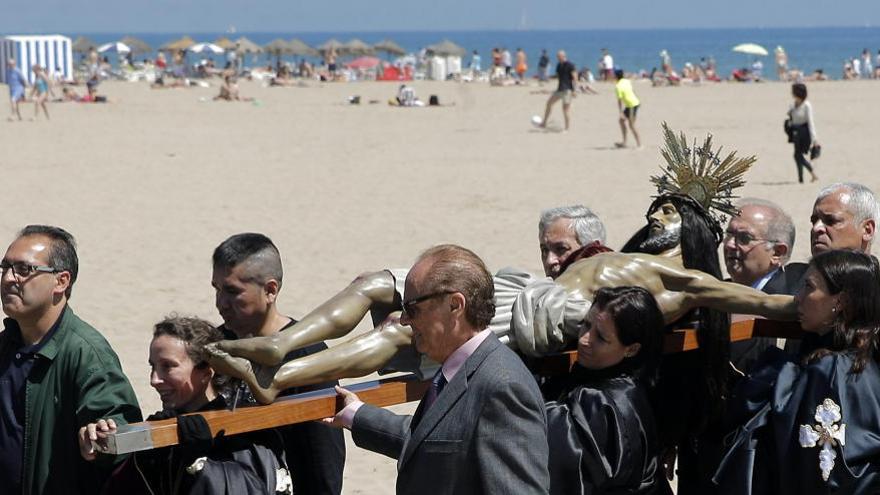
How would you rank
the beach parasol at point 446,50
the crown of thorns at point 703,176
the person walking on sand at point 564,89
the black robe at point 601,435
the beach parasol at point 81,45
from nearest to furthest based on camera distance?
the black robe at point 601,435, the crown of thorns at point 703,176, the person walking on sand at point 564,89, the beach parasol at point 446,50, the beach parasol at point 81,45

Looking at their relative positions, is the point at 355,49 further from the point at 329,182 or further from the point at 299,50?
the point at 329,182

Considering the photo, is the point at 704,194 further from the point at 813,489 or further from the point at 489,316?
the point at 489,316

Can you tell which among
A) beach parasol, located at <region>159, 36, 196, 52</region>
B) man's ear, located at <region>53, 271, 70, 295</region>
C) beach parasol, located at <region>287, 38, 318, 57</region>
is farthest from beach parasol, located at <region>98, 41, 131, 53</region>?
man's ear, located at <region>53, 271, 70, 295</region>

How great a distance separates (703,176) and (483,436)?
1.81 metres

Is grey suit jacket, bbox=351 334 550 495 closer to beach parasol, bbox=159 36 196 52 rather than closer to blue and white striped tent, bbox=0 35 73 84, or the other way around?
blue and white striped tent, bbox=0 35 73 84

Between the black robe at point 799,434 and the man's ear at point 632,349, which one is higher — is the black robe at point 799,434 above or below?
below

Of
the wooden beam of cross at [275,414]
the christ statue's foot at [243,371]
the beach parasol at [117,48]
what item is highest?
the christ statue's foot at [243,371]

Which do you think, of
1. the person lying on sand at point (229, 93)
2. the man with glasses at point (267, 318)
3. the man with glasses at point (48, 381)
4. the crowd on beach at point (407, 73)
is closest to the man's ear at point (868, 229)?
the man with glasses at point (267, 318)

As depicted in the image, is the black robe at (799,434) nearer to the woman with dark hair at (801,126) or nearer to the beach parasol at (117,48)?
the woman with dark hair at (801,126)

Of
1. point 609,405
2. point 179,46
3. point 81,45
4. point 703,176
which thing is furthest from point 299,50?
point 609,405

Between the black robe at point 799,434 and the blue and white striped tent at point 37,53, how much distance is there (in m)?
44.2

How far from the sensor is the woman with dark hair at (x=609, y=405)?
13.1 feet

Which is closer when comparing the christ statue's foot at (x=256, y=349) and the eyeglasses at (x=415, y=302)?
the eyeglasses at (x=415, y=302)

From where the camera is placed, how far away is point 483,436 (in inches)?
129
